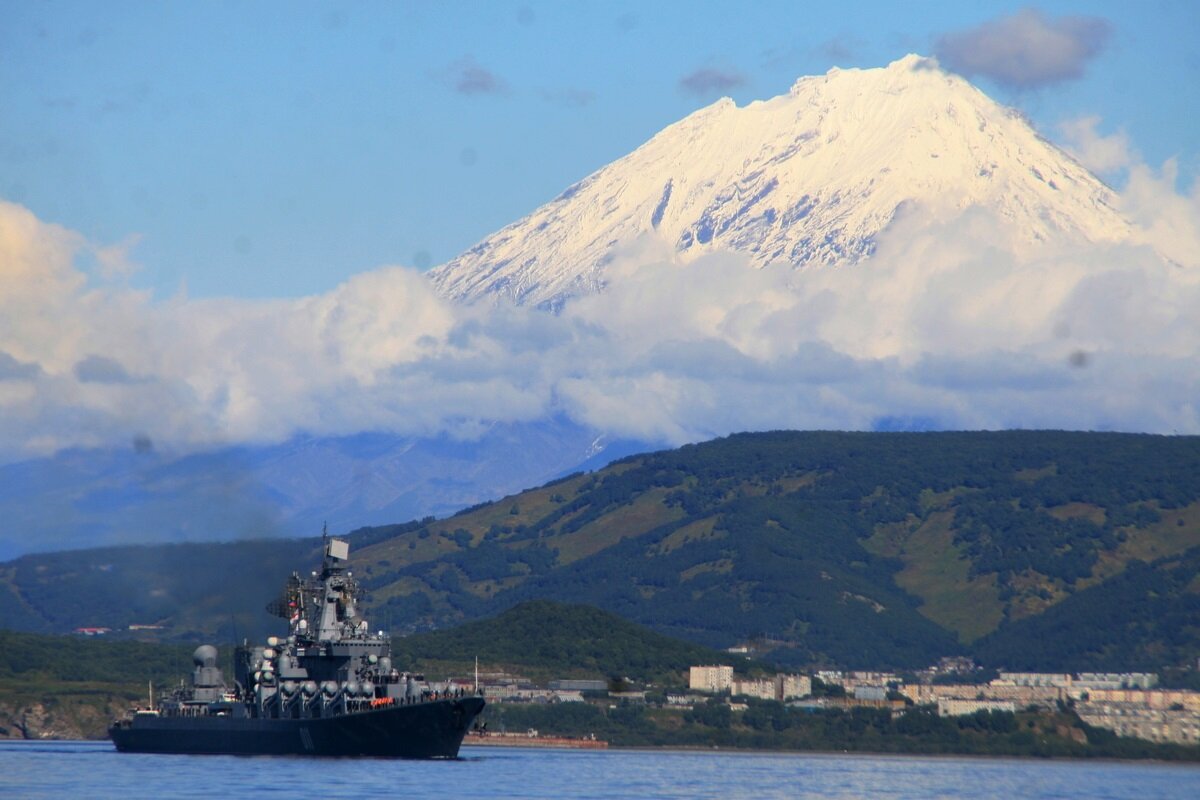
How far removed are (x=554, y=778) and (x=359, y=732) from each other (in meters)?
14.6

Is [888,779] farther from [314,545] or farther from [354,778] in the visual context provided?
[314,545]

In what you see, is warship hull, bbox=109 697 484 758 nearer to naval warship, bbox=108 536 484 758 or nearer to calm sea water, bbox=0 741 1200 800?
naval warship, bbox=108 536 484 758

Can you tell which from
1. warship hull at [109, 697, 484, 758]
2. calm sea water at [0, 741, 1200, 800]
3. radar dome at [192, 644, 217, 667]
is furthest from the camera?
radar dome at [192, 644, 217, 667]

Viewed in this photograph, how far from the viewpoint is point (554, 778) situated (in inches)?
5551

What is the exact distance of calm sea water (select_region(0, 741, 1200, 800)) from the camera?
123m

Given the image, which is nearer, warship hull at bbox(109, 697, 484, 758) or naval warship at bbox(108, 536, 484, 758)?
warship hull at bbox(109, 697, 484, 758)

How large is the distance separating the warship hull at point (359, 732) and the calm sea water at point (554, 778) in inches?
65.9

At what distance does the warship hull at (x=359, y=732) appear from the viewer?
145750mm

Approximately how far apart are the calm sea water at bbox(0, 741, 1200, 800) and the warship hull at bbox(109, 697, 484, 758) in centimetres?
167

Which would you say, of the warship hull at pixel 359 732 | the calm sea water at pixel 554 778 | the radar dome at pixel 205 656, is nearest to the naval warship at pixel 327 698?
the warship hull at pixel 359 732

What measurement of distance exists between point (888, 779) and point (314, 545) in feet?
206

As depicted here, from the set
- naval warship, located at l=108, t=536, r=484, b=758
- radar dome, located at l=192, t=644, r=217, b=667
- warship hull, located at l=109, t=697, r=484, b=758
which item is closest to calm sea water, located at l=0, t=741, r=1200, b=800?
warship hull, located at l=109, t=697, r=484, b=758

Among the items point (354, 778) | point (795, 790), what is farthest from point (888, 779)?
point (354, 778)

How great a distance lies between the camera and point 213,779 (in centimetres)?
12950
